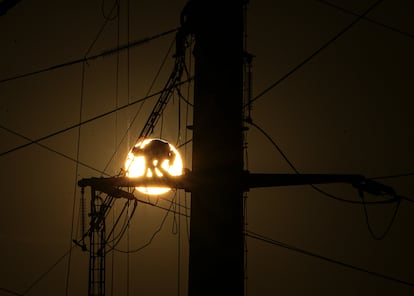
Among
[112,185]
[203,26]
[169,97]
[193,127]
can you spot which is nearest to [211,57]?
[203,26]

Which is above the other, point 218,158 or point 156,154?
point 156,154

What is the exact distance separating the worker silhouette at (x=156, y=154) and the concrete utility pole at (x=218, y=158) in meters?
0.48

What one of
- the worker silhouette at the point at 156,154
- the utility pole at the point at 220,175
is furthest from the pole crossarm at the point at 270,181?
the worker silhouette at the point at 156,154

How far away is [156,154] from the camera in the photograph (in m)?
5.80

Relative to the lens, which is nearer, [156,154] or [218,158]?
[218,158]

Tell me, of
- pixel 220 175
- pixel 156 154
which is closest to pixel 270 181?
pixel 220 175

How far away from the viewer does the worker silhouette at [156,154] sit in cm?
573

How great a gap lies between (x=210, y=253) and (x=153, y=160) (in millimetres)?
1529

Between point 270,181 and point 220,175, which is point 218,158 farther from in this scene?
point 270,181

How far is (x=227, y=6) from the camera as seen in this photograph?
5562 millimetres

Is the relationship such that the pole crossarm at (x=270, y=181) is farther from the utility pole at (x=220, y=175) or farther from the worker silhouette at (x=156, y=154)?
the worker silhouette at (x=156, y=154)

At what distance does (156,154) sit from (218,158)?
1002mm

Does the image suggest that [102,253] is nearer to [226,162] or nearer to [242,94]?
[226,162]

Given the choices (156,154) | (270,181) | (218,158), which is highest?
(156,154)
